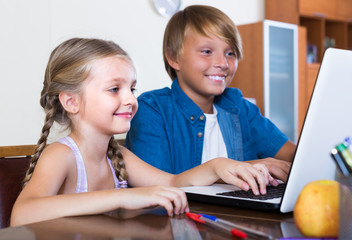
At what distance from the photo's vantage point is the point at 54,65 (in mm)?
1226

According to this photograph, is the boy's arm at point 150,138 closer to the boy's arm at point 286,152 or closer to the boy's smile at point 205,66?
the boy's smile at point 205,66

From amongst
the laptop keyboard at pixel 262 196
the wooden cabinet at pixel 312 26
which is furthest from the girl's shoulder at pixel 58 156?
the wooden cabinet at pixel 312 26

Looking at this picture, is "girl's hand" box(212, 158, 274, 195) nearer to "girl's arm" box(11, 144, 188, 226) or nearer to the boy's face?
"girl's arm" box(11, 144, 188, 226)

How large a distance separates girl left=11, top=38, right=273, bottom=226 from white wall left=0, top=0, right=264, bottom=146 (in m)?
1.46

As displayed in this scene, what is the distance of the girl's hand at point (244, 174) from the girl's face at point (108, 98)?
27cm

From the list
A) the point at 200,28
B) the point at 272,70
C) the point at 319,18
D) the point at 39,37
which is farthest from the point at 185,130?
the point at 319,18

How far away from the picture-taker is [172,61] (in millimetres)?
1739

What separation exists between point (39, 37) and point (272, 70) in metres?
2.22

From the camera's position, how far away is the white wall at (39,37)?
290 cm

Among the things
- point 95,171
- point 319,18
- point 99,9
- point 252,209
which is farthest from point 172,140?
point 319,18

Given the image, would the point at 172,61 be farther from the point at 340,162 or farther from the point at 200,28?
the point at 340,162

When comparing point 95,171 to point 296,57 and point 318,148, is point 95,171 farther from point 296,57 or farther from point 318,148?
point 296,57

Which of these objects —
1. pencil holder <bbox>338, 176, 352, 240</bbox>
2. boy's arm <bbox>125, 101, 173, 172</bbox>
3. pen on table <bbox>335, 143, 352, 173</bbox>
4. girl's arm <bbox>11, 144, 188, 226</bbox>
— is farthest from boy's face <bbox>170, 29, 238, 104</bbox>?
pencil holder <bbox>338, 176, 352, 240</bbox>

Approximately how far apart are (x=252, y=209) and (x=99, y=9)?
9.51 feet
